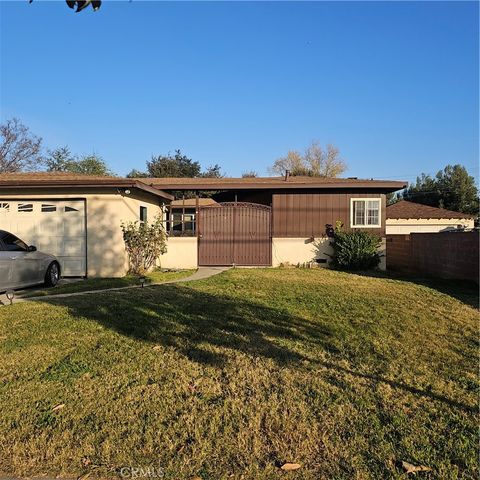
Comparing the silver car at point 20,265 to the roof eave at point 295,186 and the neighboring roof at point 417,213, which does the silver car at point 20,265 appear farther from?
the neighboring roof at point 417,213

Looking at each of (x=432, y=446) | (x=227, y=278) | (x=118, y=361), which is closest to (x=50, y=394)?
(x=118, y=361)

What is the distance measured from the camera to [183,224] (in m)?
16.7

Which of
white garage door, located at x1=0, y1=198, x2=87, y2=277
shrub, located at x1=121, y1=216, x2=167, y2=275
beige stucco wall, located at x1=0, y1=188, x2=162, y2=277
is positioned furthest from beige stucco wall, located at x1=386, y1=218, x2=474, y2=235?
white garage door, located at x1=0, y1=198, x2=87, y2=277

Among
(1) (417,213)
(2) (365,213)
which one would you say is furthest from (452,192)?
(2) (365,213)

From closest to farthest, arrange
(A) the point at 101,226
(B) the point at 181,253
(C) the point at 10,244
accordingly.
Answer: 1. (C) the point at 10,244
2. (A) the point at 101,226
3. (B) the point at 181,253

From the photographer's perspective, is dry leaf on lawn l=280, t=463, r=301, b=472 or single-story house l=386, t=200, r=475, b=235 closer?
dry leaf on lawn l=280, t=463, r=301, b=472

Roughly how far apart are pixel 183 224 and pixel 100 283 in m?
5.86

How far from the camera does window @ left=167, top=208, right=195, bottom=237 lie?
16.3m

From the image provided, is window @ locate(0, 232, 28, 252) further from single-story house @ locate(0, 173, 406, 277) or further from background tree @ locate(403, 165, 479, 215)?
background tree @ locate(403, 165, 479, 215)

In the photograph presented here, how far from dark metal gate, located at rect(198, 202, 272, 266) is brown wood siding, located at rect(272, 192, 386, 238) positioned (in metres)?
0.47

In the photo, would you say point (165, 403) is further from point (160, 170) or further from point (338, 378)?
point (160, 170)

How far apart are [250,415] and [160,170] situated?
3735cm

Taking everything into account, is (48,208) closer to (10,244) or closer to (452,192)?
(10,244)

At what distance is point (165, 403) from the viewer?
3.93 m
